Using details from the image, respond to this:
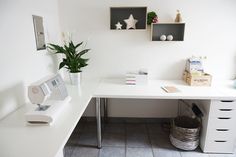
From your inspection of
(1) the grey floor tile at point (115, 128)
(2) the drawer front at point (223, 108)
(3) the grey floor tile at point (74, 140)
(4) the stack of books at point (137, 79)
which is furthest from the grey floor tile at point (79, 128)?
(2) the drawer front at point (223, 108)

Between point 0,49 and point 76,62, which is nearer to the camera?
point 0,49

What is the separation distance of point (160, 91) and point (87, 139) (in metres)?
1.18

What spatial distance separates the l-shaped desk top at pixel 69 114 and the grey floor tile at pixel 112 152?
74cm

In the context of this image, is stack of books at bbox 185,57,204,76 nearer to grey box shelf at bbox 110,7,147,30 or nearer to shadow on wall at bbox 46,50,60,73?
grey box shelf at bbox 110,7,147,30

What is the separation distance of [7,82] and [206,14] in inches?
93.5

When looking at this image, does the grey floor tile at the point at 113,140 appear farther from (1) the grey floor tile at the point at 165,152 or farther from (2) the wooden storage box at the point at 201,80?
(2) the wooden storage box at the point at 201,80

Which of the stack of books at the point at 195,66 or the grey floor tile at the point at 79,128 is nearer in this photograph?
the stack of books at the point at 195,66

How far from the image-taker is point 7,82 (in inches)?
54.1

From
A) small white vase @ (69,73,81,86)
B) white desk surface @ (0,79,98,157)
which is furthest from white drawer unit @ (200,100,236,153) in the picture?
small white vase @ (69,73,81,86)

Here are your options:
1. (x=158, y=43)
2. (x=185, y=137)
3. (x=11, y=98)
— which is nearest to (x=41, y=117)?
(x=11, y=98)

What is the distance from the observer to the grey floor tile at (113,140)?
7.28 ft

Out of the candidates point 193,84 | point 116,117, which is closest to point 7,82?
point 116,117

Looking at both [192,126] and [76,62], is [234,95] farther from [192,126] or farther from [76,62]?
[76,62]

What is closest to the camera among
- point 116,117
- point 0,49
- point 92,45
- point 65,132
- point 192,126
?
point 65,132
